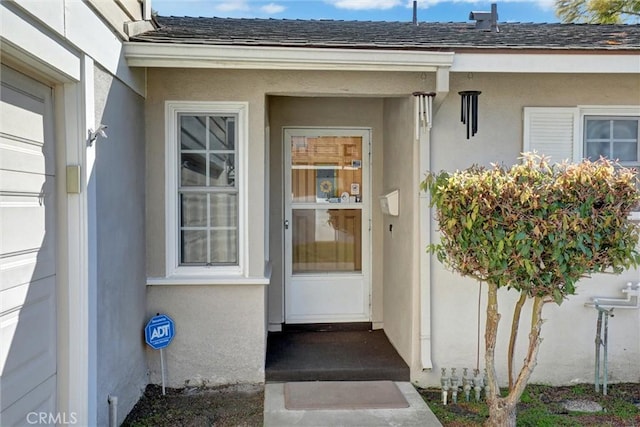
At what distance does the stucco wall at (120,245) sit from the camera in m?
3.01

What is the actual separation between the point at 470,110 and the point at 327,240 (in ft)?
7.24

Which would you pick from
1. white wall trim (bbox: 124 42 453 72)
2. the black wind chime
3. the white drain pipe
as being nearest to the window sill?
the white drain pipe

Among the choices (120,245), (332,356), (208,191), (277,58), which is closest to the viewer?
(120,245)

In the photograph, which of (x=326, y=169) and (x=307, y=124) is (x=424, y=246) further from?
(x=307, y=124)

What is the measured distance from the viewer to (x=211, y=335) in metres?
4.07

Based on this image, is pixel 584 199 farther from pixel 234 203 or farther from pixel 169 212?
pixel 169 212

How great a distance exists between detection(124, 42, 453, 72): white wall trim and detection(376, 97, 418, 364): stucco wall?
498 mm

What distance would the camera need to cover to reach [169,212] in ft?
13.3

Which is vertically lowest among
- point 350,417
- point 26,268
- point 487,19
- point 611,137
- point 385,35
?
point 350,417

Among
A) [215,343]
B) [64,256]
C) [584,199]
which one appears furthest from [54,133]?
[584,199]

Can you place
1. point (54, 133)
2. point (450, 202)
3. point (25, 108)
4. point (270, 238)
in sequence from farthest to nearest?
point (270, 238) < point (450, 202) < point (54, 133) < point (25, 108)

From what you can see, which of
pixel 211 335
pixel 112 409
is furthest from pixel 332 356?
pixel 112 409

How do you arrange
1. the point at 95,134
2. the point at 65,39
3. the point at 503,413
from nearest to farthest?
the point at 65,39 → the point at 95,134 → the point at 503,413

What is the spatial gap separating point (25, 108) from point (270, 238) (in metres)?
3.18
